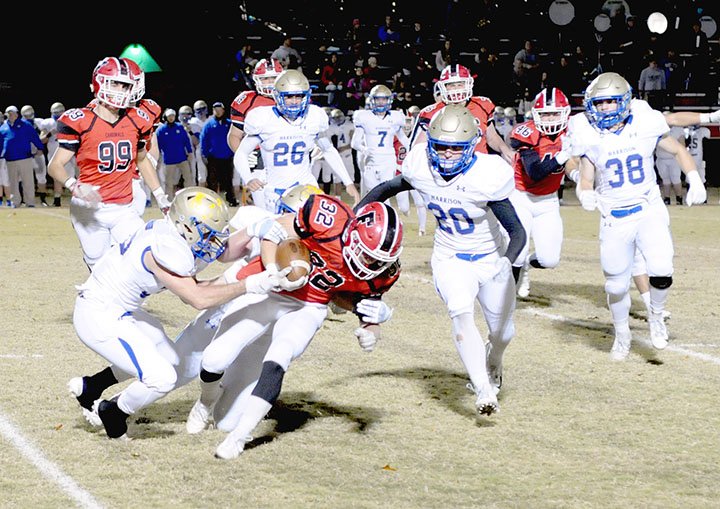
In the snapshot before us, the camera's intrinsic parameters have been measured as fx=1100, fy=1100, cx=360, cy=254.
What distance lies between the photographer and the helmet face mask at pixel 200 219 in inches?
194

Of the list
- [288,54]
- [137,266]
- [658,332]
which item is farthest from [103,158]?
[288,54]

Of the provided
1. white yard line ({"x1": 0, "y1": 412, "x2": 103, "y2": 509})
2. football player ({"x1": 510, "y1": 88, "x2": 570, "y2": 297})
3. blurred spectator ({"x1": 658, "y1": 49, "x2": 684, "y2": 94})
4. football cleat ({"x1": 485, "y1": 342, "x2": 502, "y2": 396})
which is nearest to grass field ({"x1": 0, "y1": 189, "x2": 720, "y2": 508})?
white yard line ({"x1": 0, "y1": 412, "x2": 103, "y2": 509})

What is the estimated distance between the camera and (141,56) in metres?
23.7

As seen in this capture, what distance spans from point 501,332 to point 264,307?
1447 millimetres

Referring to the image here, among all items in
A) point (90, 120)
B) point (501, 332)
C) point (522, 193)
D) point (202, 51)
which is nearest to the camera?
point (501, 332)

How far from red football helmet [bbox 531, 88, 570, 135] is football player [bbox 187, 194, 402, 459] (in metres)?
4.05

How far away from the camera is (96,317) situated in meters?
5.19

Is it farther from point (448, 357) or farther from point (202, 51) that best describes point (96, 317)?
point (202, 51)

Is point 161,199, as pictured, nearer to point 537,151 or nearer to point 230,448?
point 230,448

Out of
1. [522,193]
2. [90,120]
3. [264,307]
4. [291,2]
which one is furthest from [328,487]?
[291,2]

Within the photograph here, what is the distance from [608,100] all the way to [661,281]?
123cm

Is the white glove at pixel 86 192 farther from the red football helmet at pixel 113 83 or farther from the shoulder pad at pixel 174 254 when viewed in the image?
the shoulder pad at pixel 174 254

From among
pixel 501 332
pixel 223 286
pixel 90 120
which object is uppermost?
pixel 90 120

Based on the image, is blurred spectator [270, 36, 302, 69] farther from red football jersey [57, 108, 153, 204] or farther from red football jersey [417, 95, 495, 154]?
red football jersey [57, 108, 153, 204]
